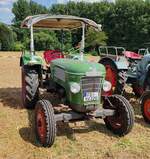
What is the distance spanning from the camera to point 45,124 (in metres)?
5.69

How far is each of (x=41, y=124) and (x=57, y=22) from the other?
11.1 ft

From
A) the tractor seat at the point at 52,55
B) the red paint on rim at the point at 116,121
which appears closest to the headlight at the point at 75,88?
the red paint on rim at the point at 116,121

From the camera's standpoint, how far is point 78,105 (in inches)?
237

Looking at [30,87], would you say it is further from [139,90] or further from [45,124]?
[139,90]

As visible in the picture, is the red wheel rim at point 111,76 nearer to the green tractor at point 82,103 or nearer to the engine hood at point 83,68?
the green tractor at point 82,103

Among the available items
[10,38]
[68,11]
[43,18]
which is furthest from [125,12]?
[43,18]

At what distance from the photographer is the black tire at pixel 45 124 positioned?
561 centimetres

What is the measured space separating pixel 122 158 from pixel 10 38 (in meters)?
35.2

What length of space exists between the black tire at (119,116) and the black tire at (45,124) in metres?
1.22

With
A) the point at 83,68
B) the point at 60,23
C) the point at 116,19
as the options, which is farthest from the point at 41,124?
the point at 116,19

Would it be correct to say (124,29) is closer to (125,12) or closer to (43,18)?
(125,12)

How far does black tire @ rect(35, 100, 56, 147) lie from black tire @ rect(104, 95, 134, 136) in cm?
122

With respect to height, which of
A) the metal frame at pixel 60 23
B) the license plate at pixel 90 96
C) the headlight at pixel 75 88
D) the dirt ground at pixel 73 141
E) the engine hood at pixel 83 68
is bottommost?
the dirt ground at pixel 73 141

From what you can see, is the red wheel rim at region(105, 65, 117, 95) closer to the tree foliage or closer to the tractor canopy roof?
the tractor canopy roof
